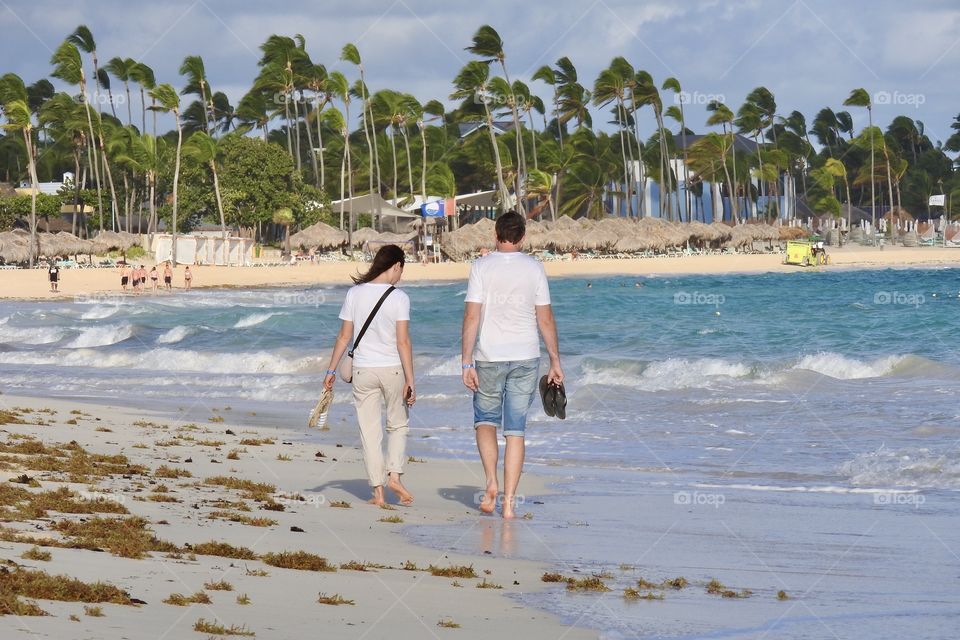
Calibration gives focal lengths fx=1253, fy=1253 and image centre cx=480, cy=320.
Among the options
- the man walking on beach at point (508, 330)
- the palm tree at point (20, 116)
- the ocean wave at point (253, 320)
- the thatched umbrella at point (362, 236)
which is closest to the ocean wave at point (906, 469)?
the man walking on beach at point (508, 330)

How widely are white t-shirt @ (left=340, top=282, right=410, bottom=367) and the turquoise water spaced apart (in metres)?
1.23

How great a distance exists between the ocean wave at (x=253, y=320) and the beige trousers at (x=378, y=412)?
23.1 meters

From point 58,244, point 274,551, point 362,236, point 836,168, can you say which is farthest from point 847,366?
point 836,168

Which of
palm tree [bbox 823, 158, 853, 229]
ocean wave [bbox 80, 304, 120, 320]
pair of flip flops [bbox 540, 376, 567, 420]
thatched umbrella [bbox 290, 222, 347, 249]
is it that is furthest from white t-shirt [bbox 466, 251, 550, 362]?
palm tree [bbox 823, 158, 853, 229]

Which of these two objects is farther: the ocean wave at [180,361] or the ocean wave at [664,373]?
the ocean wave at [180,361]

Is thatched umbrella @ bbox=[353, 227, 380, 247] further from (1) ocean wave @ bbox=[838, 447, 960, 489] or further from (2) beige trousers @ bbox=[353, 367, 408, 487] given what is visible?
(2) beige trousers @ bbox=[353, 367, 408, 487]

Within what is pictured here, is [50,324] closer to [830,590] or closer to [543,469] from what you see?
[543,469]

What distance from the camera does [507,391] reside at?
7.75 m

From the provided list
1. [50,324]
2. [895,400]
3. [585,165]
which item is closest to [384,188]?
[585,165]

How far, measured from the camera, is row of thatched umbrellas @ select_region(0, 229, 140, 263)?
216ft

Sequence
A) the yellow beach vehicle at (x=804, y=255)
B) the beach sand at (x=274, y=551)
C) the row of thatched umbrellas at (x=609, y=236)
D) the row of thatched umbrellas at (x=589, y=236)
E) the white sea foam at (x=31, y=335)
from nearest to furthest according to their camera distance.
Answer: the beach sand at (x=274, y=551) < the white sea foam at (x=31, y=335) < the row of thatched umbrellas at (x=589, y=236) < the row of thatched umbrellas at (x=609, y=236) < the yellow beach vehicle at (x=804, y=255)

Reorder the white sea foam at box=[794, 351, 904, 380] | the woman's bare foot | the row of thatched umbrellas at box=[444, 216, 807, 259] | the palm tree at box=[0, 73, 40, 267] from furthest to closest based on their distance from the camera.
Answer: the row of thatched umbrellas at box=[444, 216, 807, 259] < the palm tree at box=[0, 73, 40, 267] < the white sea foam at box=[794, 351, 904, 380] < the woman's bare foot

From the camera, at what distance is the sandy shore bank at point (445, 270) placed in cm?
5353

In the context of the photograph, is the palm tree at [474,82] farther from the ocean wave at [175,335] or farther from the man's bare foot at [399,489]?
the man's bare foot at [399,489]
